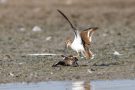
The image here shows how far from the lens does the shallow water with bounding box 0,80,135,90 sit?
8.93 m

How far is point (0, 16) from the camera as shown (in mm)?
19672

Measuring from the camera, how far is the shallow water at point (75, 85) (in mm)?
8930

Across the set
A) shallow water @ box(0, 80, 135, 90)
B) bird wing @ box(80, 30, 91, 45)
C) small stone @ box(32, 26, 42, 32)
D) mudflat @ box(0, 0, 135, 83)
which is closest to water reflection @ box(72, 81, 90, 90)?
shallow water @ box(0, 80, 135, 90)

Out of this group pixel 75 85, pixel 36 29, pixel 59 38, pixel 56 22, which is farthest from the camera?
pixel 56 22

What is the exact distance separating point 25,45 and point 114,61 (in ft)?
10.2

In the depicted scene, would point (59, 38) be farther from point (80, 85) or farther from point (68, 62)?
point (80, 85)

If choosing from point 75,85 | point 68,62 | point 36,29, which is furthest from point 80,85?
point 36,29

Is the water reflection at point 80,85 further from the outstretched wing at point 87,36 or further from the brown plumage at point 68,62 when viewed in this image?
the outstretched wing at point 87,36

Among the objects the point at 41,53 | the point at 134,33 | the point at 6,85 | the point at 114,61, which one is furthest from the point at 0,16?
the point at 6,85

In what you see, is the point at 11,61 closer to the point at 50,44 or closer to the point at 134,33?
the point at 50,44

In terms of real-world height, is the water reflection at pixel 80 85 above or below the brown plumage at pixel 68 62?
below

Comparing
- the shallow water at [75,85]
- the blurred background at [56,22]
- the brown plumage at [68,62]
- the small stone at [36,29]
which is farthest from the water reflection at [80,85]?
the small stone at [36,29]

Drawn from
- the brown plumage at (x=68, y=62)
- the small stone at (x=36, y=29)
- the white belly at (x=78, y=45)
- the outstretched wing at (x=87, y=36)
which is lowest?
the brown plumage at (x=68, y=62)

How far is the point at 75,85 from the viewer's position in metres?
9.13
